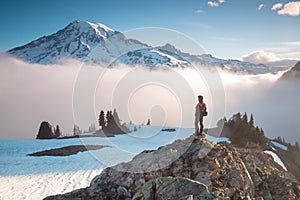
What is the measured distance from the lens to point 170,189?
8.92 metres

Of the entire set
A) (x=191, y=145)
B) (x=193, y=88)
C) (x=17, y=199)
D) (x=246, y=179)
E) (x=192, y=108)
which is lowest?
(x=17, y=199)

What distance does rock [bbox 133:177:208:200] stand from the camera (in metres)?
8.70

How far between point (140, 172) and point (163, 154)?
161cm

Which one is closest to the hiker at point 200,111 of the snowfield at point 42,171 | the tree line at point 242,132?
the snowfield at point 42,171

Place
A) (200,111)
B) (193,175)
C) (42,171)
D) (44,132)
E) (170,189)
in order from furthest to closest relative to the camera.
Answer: (44,132), (42,171), (200,111), (193,175), (170,189)

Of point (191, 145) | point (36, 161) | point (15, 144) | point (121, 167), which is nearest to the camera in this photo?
point (121, 167)

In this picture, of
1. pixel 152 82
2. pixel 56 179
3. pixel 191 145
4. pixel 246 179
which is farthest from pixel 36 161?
pixel 246 179

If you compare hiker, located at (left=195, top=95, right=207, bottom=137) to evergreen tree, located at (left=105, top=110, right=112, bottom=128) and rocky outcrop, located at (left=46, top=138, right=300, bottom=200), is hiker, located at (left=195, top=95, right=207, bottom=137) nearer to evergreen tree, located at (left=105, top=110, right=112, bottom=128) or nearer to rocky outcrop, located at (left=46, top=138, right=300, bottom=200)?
rocky outcrop, located at (left=46, top=138, right=300, bottom=200)

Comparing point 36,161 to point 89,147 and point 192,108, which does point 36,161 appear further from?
point 192,108

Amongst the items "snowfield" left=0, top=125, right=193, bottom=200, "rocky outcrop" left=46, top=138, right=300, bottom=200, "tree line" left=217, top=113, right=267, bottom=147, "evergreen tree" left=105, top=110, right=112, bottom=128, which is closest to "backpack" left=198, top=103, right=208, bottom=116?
"rocky outcrop" left=46, top=138, right=300, bottom=200

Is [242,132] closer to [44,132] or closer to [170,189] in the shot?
[44,132]

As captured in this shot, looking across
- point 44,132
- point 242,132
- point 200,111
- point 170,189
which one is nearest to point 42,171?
point 200,111

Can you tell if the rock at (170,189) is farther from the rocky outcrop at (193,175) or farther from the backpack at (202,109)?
the backpack at (202,109)

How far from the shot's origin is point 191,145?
13.6 metres
